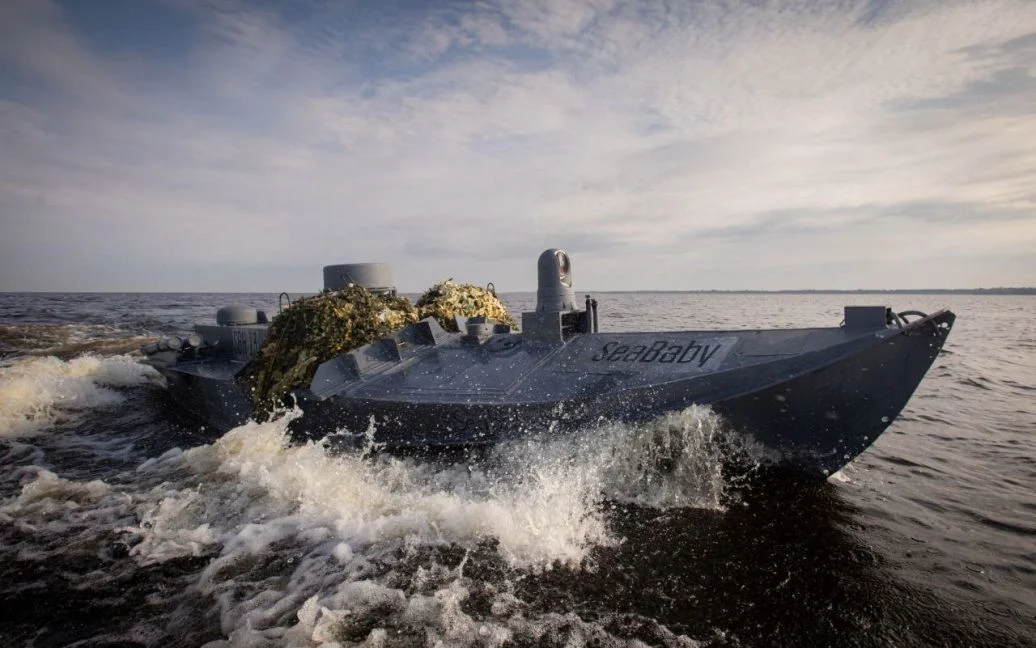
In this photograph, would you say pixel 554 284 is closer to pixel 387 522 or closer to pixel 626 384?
pixel 626 384

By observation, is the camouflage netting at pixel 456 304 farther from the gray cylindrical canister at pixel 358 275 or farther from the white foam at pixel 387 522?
the white foam at pixel 387 522

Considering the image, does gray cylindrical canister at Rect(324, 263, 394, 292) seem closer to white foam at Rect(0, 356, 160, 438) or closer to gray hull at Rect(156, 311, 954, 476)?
gray hull at Rect(156, 311, 954, 476)

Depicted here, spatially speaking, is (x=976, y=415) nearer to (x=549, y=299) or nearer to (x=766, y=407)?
(x=766, y=407)

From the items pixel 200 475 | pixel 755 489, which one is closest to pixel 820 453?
pixel 755 489

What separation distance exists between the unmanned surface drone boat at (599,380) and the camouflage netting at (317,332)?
1.54 feet

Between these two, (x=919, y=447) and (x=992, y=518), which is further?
(x=919, y=447)

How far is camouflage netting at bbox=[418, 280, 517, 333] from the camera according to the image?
1016 centimetres

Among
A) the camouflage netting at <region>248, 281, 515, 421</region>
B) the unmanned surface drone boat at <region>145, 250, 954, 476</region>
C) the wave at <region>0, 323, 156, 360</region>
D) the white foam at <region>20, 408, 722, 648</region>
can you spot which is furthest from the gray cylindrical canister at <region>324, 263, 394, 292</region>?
the wave at <region>0, 323, 156, 360</region>

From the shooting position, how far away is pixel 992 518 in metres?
5.75

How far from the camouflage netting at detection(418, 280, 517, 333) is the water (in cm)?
340

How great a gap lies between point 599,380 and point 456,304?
14.5 ft

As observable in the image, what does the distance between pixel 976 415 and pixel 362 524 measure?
38.9ft

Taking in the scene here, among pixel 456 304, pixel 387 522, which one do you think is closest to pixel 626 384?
pixel 387 522

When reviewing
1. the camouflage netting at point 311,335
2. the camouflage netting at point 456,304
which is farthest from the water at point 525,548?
the camouflage netting at point 456,304
